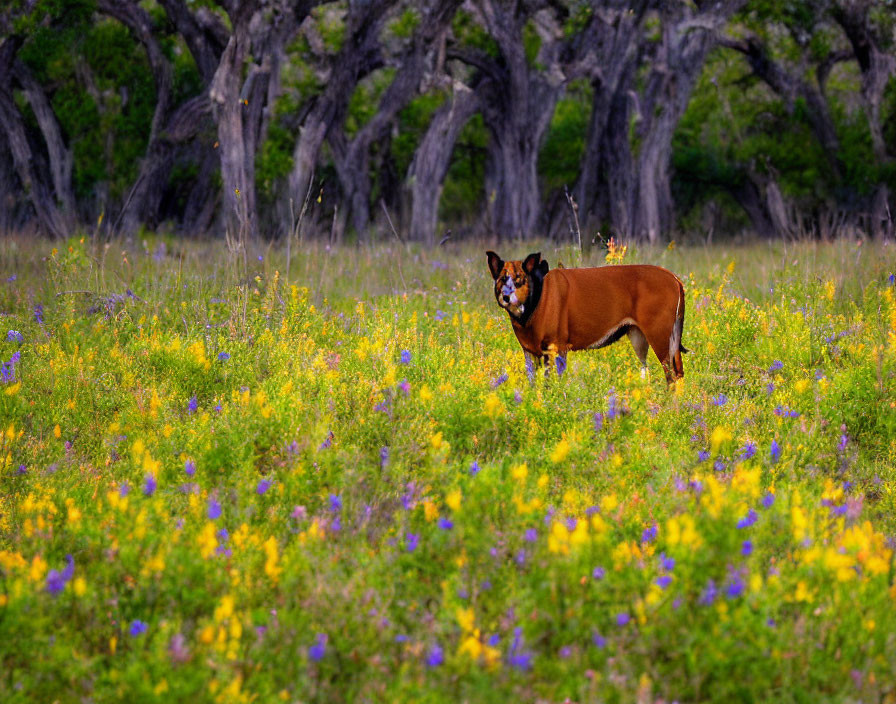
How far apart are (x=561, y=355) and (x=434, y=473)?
88.9 inches

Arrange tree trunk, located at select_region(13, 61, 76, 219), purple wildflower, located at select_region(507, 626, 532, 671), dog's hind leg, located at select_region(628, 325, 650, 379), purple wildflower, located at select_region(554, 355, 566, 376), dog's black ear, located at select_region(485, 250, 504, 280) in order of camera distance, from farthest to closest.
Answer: tree trunk, located at select_region(13, 61, 76, 219), dog's hind leg, located at select_region(628, 325, 650, 379), purple wildflower, located at select_region(554, 355, 566, 376), dog's black ear, located at select_region(485, 250, 504, 280), purple wildflower, located at select_region(507, 626, 532, 671)

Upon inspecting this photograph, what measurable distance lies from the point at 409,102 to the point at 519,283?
51.7ft

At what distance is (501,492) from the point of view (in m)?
3.54

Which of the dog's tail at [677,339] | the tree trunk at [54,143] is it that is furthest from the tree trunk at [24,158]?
the dog's tail at [677,339]

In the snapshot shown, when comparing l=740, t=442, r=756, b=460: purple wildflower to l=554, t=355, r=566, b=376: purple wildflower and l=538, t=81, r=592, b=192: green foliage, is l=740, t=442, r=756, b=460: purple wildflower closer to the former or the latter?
l=554, t=355, r=566, b=376: purple wildflower

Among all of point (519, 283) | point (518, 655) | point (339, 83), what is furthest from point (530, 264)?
point (339, 83)

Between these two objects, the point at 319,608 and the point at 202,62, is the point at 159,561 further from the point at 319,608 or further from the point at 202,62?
the point at 202,62

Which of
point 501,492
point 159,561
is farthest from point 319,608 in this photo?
point 501,492

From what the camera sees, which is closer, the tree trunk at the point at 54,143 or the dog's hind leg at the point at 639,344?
the dog's hind leg at the point at 639,344

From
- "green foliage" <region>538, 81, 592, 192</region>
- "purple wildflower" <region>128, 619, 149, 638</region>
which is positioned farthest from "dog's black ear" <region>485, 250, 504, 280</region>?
"green foliage" <region>538, 81, 592, 192</region>

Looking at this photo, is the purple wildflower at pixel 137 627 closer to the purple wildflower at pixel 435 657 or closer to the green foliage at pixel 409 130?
the purple wildflower at pixel 435 657

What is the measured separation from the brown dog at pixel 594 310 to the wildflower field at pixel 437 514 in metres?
0.20

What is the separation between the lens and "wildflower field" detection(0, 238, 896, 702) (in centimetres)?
287

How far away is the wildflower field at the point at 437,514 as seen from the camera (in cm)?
287
